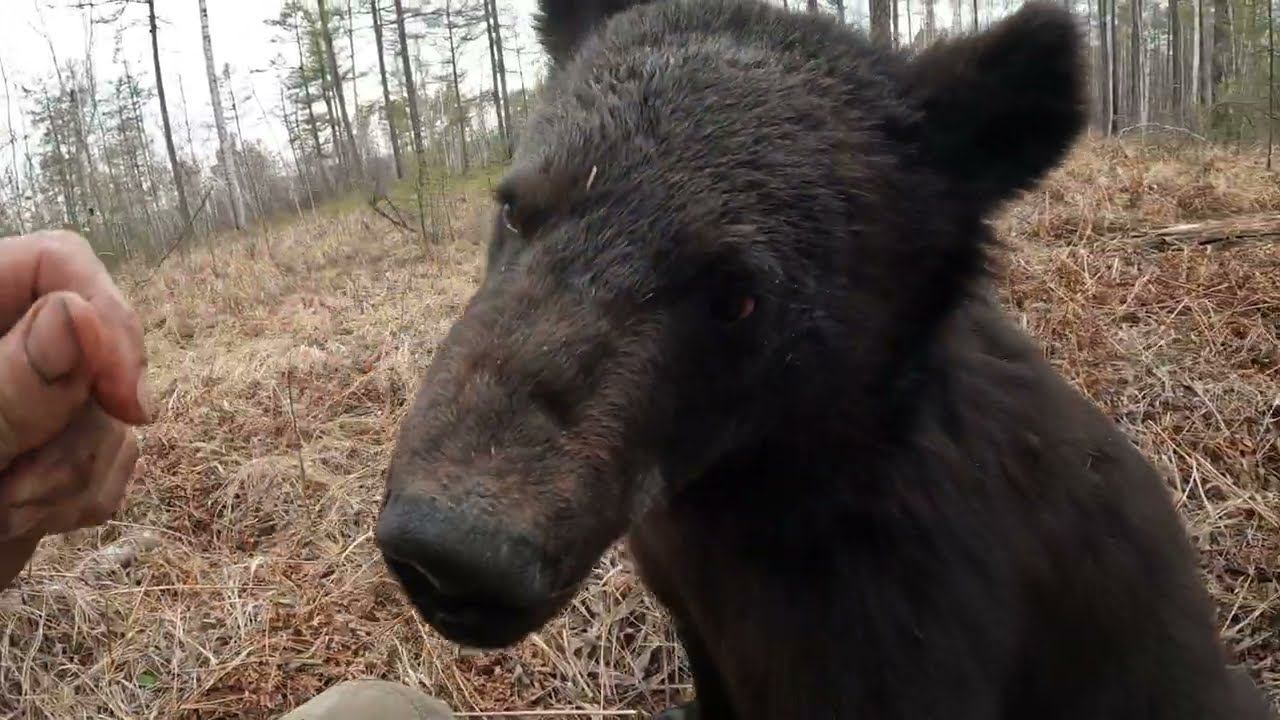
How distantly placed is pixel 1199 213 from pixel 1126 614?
17.6 feet

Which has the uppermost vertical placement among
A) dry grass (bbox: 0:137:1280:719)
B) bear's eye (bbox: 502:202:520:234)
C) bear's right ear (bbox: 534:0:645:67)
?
bear's right ear (bbox: 534:0:645:67)

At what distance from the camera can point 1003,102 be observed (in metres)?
1.72

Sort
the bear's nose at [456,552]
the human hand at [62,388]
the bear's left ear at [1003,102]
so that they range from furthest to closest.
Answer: the bear's left ear at [1003,102] → the human hand at [62,388] → the bear's nose at [456,552]

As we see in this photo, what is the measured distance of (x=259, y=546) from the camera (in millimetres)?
4000

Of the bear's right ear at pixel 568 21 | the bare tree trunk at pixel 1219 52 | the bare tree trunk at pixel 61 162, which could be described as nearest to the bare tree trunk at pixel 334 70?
the bare tree trunk at pixel 61 162

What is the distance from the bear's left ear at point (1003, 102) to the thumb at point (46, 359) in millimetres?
1559

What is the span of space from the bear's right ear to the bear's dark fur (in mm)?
11

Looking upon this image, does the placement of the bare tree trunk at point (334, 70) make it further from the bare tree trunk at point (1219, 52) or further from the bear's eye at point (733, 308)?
the bare tree trunk at point (1219, 52)

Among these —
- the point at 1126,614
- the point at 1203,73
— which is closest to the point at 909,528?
the point at 1126,614

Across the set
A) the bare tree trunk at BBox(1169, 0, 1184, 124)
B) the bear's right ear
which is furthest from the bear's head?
the bare tree trunk at BBox(1169, 0, 1184, 124)

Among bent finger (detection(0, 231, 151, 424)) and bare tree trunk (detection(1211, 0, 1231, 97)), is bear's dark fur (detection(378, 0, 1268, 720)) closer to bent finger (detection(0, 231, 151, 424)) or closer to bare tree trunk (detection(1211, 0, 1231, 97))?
bent finger (detection(0, 231, 151, 424))

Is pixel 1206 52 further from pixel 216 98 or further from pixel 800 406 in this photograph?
pixel 800 406

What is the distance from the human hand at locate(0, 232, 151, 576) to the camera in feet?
3.71

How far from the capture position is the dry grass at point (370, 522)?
3012mm
